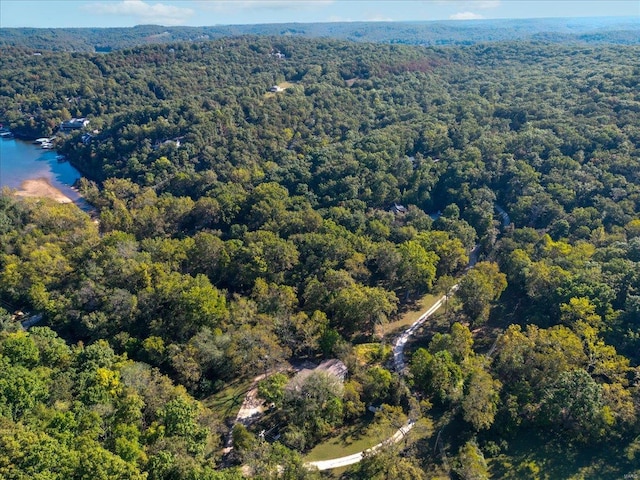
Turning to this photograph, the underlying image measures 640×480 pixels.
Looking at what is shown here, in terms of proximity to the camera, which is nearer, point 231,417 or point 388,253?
point 231,417

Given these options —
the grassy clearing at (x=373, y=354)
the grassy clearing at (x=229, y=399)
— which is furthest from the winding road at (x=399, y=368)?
the grassy clearing at (x=373, y=354)

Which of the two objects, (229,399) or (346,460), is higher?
(229,399)

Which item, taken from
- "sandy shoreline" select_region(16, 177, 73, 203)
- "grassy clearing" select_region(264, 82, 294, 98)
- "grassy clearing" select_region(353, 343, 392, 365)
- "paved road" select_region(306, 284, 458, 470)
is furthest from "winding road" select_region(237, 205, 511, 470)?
"grassy clearing" select_region(264, 82, 294, 98)

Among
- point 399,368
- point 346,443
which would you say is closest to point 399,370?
point 399,368

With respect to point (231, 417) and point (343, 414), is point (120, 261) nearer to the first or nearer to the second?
point (231, 417)

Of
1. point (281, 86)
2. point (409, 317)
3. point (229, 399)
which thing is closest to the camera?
point (229, 399)

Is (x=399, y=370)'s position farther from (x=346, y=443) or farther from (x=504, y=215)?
(x=504, y=215)

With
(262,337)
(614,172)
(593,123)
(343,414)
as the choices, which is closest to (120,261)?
(262,337)
